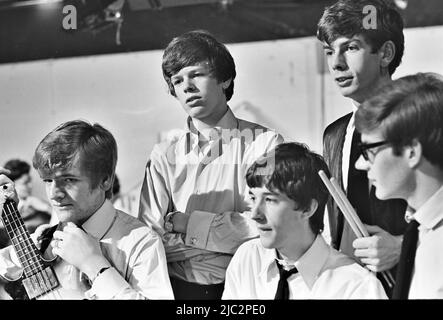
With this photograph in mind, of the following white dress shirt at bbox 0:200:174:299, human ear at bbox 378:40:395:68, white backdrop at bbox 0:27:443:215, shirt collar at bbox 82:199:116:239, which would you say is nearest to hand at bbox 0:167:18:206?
white backdrop at bbox 0:27:443:215

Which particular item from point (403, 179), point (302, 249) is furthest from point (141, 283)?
point (403, 179)

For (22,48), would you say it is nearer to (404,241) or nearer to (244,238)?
(244,238)

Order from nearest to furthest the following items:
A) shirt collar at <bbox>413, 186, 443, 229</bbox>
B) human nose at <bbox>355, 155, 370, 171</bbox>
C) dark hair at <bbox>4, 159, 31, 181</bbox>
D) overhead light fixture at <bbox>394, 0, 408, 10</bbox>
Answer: shirt collar at <bbox>413, 186, 443, 229</bbox>
human nose at <bbox>355, 155, 370, 171</bbox>
overhead light fixture at <bbox>394, 0, 408, 10</bbox>
dark hair at <bbox>4, 159, 31, 181</bbox>

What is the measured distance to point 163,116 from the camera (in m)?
3.49

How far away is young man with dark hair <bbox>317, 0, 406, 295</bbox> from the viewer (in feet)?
10.5

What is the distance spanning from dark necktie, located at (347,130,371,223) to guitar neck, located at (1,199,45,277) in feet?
4.41

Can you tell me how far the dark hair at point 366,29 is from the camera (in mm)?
3258

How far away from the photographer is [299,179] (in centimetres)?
322

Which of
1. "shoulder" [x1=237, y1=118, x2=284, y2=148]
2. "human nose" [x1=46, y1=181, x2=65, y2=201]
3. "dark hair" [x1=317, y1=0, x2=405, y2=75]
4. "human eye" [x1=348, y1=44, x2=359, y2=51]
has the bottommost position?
"human nose" [x1=46, y1=181, x2=65, y2=201]

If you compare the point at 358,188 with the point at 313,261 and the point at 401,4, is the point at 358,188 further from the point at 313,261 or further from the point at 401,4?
the point at 401,4

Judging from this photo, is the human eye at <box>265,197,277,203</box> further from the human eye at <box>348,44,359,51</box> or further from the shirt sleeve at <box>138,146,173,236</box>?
the human eye at <box>348,44,359,51</box>

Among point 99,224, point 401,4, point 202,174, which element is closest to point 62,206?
point 99,224

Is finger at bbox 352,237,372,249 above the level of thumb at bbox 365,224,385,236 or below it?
below

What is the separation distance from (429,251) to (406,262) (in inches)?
4.0
